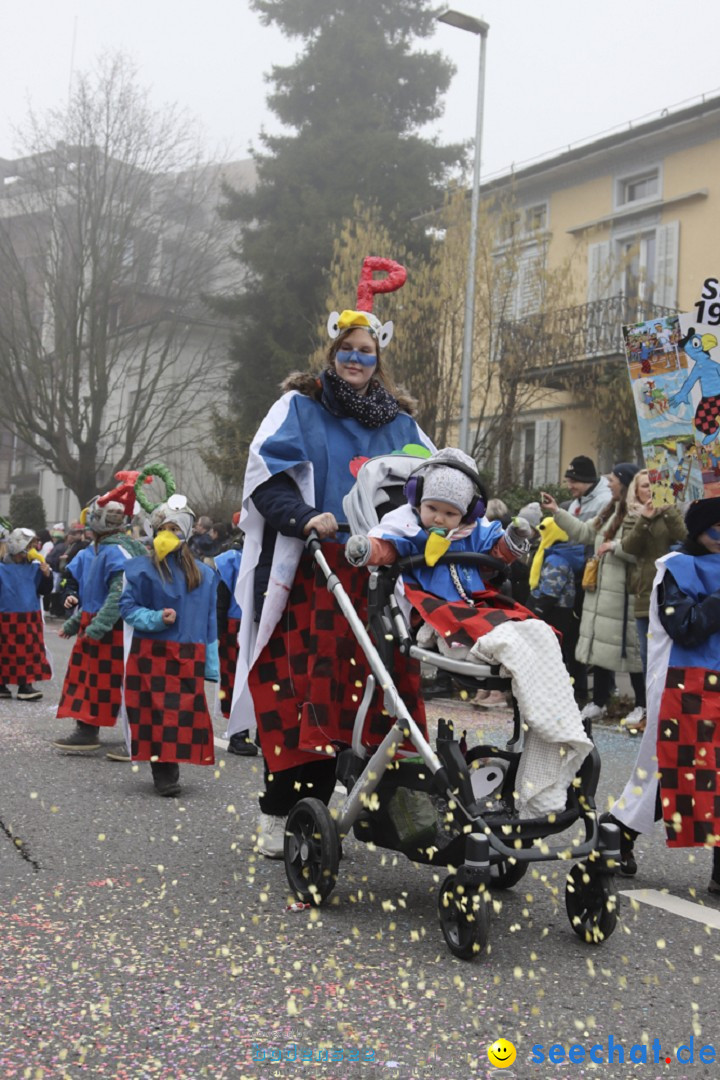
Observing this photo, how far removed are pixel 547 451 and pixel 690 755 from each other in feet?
59.1

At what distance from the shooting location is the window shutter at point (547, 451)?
2227 cm

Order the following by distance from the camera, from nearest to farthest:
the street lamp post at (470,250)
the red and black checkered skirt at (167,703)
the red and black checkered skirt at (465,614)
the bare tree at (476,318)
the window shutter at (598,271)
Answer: the red and black checkered skirt at (465,614) → the red and black checkered skirt at (167,703) → the street lamp post at (470,250) → the bare tree at (476,318) → the window shutter at (598,271)

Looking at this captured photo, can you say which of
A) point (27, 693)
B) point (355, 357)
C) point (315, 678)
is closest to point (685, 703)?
point (315, 678)

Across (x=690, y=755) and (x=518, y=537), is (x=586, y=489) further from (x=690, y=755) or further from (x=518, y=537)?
(x=518, y=537)

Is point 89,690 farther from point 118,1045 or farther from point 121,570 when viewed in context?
point 118,1045

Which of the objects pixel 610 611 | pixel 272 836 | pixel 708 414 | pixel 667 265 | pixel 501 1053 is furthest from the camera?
pixel 667 265

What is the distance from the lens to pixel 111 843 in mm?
5219

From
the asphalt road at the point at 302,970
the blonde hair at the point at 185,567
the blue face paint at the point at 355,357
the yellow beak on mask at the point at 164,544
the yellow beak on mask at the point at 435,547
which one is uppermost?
the blue face paint at the point at 355,357

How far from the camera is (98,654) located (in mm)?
7801

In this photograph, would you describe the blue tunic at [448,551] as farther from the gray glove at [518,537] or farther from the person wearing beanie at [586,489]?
the person wearing beanie at [586,489]

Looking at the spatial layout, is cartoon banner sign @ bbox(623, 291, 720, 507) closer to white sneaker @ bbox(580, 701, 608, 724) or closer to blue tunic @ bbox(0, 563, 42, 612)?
white sneaker @ bbox(580, 701, 608, 724)

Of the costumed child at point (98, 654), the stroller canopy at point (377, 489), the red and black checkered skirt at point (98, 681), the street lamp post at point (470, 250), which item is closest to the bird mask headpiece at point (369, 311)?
the stroller canopy at point (377, 489)

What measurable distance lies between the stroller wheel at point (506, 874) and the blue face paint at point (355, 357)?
1957 mm

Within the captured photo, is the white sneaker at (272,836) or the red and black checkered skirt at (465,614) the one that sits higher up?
the red and black checkered skirt at (465,614)
